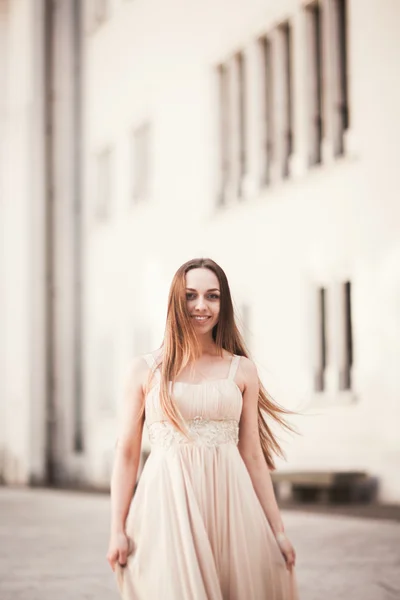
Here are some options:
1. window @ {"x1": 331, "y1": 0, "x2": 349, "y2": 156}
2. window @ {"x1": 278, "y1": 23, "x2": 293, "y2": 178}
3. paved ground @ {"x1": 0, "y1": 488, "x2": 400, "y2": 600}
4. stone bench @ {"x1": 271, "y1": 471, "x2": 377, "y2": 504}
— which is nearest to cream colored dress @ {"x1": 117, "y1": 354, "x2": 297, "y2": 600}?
paved ground @ {"x1": 0, "y1": 488, "x2": 400, "y2": 600}

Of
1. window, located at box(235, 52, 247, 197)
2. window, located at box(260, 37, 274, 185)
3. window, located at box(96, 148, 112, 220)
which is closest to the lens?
window, located at box(260, 37, 274, 185)

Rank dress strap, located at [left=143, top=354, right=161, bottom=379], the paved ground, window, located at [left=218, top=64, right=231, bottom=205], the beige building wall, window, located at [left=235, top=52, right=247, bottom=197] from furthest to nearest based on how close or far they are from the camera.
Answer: window, located at [left=218, top=64, right=231, bottom=205] → window, located at [left=235, top=52, right=247, bottom=197] → the beige building wall → the paved ground → dress strap, located at [left=143, top=354, right=161, bottom=379]

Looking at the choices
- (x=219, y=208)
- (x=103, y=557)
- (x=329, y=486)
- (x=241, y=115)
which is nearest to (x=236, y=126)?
(x=241, y=115)

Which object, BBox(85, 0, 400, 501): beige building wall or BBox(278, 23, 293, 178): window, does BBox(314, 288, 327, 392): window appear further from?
BBox(278, 23, 293, 178): window

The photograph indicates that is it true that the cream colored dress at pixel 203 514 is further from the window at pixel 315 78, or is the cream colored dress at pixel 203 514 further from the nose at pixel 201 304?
the window at pixel 315 78

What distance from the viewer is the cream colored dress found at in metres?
3.57

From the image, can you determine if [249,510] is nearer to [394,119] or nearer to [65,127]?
[394,119]

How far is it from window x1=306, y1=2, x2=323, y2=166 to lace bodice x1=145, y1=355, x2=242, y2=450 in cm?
1191

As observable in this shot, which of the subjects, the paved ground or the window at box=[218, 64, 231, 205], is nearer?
the paved ground

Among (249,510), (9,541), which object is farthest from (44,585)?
(249,510)

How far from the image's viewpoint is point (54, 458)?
23266mm

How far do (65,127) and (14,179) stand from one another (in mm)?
1513

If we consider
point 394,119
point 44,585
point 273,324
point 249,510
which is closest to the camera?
point 249,510

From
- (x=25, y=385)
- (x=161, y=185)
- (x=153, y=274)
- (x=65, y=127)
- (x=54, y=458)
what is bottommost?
(x=54, y=458)
